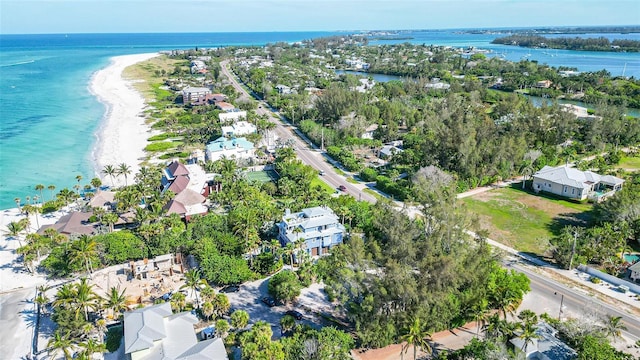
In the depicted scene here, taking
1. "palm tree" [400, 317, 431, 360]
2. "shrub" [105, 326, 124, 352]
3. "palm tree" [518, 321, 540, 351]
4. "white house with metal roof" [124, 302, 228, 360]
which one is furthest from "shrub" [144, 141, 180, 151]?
"palm tree" [518, 321, 540, 351]

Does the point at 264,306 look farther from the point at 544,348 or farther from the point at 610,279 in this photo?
the point at 610,279

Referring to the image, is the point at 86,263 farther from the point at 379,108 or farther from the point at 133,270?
the point at 379,108

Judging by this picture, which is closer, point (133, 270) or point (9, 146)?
point (133, 270)

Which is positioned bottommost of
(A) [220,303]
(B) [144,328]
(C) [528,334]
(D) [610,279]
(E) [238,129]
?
(D) [610,279]

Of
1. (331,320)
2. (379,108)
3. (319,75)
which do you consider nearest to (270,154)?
(379,108)

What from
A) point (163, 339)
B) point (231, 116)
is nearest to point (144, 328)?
point (163, 339)

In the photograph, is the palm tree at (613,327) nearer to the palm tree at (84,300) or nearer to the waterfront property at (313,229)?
the waterfront property at (313,229)
